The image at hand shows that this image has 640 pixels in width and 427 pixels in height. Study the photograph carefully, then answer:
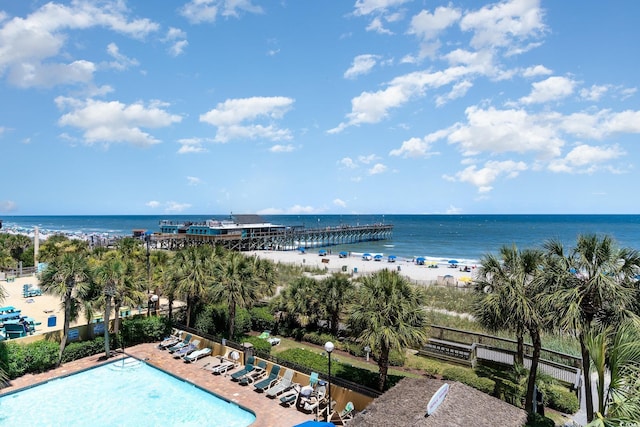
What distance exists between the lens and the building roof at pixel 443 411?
26.7ft

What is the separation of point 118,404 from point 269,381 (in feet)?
16.6

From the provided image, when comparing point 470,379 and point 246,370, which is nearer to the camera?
point 470,379

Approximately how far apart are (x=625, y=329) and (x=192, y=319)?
18376mm

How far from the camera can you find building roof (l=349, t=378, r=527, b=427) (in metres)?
8.14

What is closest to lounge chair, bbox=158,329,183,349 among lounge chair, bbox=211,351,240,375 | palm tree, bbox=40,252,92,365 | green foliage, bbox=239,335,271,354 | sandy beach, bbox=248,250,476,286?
green foliage, bbox=239,335,271,354

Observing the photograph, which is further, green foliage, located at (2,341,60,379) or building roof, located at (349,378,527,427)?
green foliage, located at (2,341,60,379)

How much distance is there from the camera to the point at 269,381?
1390 cm

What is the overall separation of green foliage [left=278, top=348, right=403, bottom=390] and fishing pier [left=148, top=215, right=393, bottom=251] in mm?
37166

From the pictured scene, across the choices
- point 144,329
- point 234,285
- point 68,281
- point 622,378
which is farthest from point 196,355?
point 622,378

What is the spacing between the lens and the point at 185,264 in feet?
61.8

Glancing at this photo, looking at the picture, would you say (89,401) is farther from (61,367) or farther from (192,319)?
(192,319)

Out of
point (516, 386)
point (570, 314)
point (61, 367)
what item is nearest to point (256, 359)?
point (61, 367)

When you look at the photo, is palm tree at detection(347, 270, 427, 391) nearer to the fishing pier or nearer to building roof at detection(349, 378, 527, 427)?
building roof at detection(349, 378, 527, 427)

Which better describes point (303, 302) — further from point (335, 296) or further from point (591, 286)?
point (591, 286)
